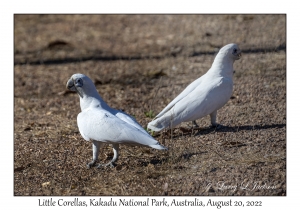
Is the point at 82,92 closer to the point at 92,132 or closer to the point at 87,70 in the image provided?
the point at 92,132

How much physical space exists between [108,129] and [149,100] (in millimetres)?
2802

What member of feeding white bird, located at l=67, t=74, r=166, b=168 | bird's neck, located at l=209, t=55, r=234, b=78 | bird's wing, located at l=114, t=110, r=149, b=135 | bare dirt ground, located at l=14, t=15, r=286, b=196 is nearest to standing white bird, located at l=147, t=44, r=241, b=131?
bird's neck, located at l=209, t=55, r=234, b=78

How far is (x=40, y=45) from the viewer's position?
40.8 ft

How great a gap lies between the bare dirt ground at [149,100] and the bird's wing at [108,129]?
0.35m

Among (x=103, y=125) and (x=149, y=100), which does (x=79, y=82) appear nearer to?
(x=103, y=125)

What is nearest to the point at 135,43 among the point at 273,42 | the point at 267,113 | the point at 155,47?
the point at 155,47

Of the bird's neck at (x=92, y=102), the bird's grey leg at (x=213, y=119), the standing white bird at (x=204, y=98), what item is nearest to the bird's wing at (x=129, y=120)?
the bird's neck at (x=92, y=102)

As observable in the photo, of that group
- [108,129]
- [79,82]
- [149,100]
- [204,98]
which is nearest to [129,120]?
[108,129]

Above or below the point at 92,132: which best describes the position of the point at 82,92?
above

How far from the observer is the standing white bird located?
6113mm

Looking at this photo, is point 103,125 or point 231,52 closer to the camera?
point 103,125

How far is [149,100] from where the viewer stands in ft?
26.6

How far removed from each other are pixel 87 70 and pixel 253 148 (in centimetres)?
524

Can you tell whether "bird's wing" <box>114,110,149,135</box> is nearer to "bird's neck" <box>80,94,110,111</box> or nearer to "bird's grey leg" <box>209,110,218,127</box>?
"bird's neck" <box>80,94,110,111</box>
